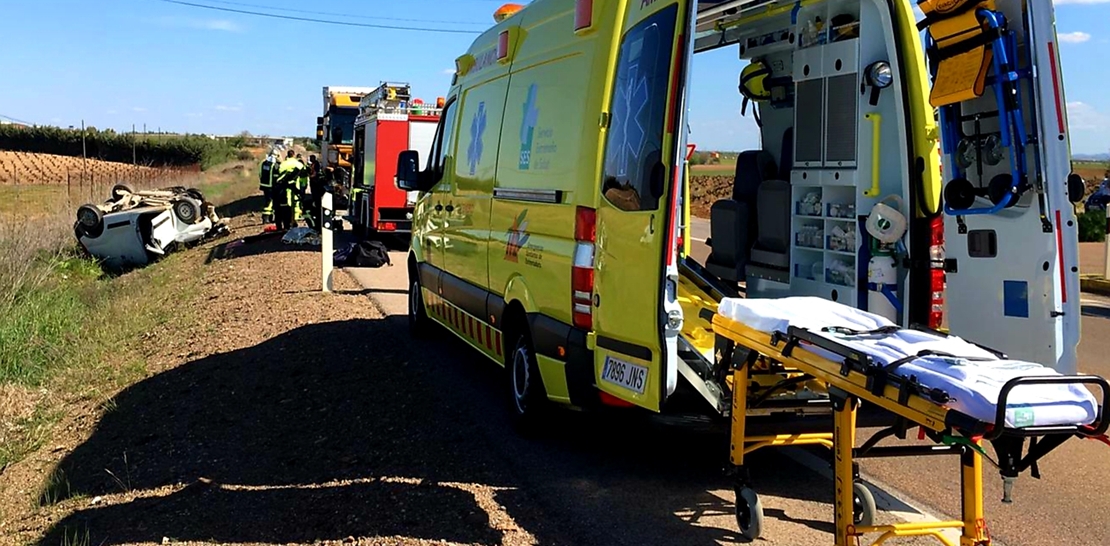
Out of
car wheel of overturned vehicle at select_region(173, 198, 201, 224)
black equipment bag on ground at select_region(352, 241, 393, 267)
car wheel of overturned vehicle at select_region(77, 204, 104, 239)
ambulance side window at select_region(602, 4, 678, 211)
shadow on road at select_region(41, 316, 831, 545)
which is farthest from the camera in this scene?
car wheel of overturned vehicle at select_region(173, 198, 201, 224)

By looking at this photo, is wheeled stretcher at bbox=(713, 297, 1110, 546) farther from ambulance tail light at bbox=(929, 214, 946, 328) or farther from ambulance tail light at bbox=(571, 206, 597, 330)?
ambulance tail light at bbox=(929, 214, 946, 328)

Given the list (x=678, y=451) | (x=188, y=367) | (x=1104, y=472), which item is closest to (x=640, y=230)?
(x=678, y=451)

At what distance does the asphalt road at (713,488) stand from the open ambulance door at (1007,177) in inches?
34.1

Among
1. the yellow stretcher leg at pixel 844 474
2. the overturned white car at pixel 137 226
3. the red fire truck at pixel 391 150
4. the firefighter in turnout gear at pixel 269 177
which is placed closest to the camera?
the yellow stretcher leg at pixel 844 474

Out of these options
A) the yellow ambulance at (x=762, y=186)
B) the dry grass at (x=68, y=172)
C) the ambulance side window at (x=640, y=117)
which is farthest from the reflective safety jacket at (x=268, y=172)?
the ambulance side window at (x=640, y=117)

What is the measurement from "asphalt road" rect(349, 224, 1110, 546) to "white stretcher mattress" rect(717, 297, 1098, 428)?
38.3 inches

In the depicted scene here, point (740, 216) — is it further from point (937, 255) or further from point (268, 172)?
point (268, 172)

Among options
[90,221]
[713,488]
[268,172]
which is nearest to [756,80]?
[713,488]

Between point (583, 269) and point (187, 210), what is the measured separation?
17758 mm

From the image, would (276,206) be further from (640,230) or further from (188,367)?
(640,230)

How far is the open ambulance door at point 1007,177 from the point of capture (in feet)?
14.9

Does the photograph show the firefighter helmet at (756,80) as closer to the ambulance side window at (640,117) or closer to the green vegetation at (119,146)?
the ambulance side window at (640,117)

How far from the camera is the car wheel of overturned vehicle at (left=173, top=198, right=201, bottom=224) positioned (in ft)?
68.0

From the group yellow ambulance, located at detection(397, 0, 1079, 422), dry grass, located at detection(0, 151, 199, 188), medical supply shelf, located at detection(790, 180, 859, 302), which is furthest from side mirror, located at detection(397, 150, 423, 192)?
dry grass, located at detection(0, 151, 199, 188)
